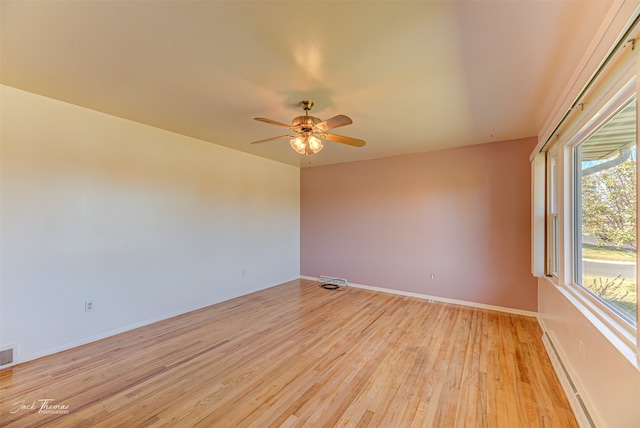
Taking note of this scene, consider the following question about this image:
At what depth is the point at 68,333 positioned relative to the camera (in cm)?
263

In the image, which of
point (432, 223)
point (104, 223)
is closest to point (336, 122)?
point (104, 223)

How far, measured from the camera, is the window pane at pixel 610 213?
4.83 ft

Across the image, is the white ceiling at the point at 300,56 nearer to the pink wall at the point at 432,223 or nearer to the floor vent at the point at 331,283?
the pink wall at the point at 432,223

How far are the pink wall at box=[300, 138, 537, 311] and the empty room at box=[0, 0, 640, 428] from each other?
1.3 inches

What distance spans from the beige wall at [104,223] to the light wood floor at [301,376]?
0.37 m

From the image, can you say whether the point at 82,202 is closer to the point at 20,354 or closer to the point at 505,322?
the point at 20,354

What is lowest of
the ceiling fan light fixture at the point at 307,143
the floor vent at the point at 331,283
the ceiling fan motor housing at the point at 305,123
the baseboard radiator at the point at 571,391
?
the floor vent at the point at 331,283

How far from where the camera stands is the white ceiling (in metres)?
1.43

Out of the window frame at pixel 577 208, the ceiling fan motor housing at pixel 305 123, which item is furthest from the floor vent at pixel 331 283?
the ceiling fan motor housing at pixel 305 123

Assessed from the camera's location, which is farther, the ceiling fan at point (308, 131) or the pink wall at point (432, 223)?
the pink wall at point (432, 223)

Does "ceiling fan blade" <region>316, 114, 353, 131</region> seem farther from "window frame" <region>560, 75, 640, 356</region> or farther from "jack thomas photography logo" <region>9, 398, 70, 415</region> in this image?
"jack thomas photography logo" <region>9, 398, 70, 415</region>

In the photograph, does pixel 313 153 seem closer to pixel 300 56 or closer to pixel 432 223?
pixel 300 56

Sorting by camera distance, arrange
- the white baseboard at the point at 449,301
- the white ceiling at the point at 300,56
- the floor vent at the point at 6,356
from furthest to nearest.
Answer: the white baseboard at the point at 449,301
the floor vent at the point at 6,356
the white ceiling at the point at 300,56

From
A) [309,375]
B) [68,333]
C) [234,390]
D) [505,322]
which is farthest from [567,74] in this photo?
[68,333]
